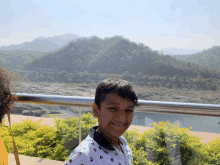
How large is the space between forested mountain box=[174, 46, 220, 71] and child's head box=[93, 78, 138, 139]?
163ft

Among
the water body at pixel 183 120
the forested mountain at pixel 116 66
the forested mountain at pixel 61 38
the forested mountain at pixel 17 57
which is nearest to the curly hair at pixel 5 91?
the water body at pixel 183 120

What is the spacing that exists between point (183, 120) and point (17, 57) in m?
53.1

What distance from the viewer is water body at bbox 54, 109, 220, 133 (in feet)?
4.22

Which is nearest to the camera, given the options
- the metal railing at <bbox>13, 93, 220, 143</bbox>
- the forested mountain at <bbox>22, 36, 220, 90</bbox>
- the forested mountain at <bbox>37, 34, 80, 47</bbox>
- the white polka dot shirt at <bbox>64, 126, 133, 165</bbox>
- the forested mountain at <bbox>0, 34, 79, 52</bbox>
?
the white polka dot shirt at <bbox>64, 126, 133, 165</bbox>

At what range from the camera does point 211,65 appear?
45312mm

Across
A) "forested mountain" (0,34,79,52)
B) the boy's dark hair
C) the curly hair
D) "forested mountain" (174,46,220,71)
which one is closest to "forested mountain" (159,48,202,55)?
"forested mountain" (174,46,220,71)

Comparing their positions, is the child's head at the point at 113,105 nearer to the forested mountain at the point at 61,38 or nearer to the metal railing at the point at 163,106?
the metal railing at the point at 163,106

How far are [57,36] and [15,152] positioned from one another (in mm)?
82451

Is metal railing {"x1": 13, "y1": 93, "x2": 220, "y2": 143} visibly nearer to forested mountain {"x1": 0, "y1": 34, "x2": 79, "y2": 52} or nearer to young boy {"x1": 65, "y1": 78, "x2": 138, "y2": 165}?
young boy {"x1": 65, "y1": 78, "x2": 138, "y2": 165}

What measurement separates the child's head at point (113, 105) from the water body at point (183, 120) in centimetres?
29

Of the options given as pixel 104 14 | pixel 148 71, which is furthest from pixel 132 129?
pixel 104 14

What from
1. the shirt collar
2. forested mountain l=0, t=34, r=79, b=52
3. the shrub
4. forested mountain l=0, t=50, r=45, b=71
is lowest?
the shrub

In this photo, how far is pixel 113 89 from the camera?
3.23 ft

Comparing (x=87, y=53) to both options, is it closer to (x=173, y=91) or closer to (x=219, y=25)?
(x=173, y=91)
